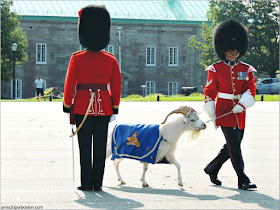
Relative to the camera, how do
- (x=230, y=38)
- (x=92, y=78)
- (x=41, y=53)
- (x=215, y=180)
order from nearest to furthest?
(x=92, y=78), (x=215, y=180), (x=230, y=38), (x=41, y=53)

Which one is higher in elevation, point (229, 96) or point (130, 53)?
point (130, 53)

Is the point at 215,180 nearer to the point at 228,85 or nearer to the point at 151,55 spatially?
the point at 228,85

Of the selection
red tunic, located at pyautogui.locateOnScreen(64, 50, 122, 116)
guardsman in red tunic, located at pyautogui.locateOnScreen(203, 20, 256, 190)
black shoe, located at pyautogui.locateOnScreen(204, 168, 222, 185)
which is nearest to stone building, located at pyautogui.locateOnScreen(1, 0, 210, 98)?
black shoe, located at pyautogui.locateOnScreen(204, 168, 222, 185)

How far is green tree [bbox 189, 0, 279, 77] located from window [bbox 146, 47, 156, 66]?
682 centimetres

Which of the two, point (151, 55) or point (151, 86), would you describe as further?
point (151, 55)

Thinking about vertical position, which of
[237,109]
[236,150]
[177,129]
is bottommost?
[236,150]

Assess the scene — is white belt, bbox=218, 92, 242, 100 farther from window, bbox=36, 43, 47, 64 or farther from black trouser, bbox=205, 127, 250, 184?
window, bbox=36, 43, 47, 64

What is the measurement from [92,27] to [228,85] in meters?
1.86

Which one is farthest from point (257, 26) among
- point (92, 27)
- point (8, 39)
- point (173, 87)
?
point (92, 27)

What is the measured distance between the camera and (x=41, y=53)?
57.7 metres

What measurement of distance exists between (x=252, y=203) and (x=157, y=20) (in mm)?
52569

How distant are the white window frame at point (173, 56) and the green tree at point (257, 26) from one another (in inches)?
243

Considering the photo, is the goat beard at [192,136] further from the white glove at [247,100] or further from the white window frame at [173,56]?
the white window frame at [173,56]

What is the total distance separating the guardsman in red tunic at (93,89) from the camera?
7512mm
